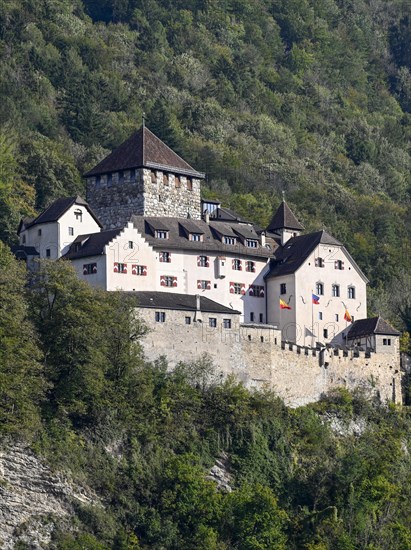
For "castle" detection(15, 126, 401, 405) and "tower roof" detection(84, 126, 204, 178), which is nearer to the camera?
"castle" detection(15, 126, 401, 405)

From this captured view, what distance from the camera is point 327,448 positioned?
89938 millimetres

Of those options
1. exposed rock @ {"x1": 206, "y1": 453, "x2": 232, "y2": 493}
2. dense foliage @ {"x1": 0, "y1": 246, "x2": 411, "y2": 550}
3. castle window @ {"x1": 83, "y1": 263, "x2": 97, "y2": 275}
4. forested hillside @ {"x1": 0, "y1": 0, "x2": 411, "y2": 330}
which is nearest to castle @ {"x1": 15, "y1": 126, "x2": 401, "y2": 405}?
castle window @ {"x1": 83, "y1": 263, "x2": 97, "y2": 275}

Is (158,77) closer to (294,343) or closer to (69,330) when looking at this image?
(294,343)

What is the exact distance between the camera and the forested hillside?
407ft

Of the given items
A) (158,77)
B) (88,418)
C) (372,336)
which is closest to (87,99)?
(158,77)

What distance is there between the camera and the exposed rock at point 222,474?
84938 millimetres

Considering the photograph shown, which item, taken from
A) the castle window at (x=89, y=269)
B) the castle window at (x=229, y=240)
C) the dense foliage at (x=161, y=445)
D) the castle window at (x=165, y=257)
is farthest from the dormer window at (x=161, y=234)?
the dense foliage at (x=161, y=445)

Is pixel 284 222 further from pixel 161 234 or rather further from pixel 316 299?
pixel 161 234

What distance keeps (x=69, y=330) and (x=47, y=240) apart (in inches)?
508

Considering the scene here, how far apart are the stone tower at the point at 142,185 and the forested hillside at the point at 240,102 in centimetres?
550

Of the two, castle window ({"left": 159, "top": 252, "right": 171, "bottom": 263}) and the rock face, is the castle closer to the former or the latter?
castle window ({"left": 159, "top": 252, "right": 171, "bottom": 263})

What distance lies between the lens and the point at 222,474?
281 ft

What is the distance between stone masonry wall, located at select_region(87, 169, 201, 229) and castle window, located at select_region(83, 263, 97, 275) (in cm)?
690

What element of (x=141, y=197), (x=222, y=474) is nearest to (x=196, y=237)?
(x=141, y=197)
